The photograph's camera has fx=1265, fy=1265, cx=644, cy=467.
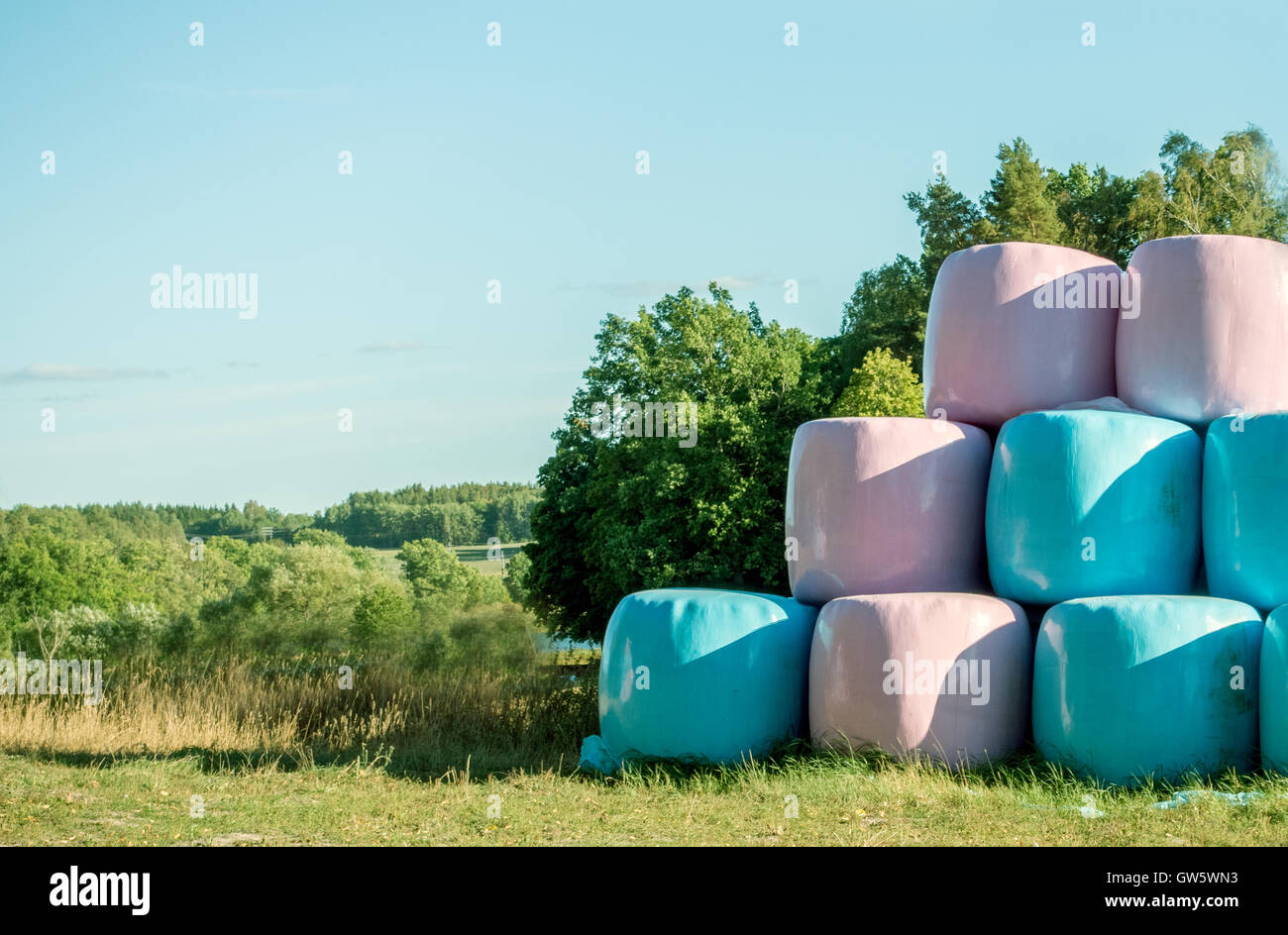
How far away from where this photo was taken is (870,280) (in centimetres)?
3284

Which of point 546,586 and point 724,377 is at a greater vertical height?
point 724,377

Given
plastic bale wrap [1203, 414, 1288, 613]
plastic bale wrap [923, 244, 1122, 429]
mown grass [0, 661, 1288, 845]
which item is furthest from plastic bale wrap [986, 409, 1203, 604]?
mown grass [0, 661, 1288, 845]

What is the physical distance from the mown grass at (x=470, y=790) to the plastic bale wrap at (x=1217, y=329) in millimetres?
2729

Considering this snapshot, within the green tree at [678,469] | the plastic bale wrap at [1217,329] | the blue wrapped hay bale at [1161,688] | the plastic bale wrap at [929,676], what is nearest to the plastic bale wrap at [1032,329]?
the plastic bale wrap at [1217,329]

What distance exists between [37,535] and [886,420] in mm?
33171

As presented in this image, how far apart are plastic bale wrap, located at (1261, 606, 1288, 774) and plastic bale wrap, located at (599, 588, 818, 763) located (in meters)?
3.04

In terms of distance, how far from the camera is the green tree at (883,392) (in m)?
21.1

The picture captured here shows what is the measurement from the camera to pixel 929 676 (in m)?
8.38

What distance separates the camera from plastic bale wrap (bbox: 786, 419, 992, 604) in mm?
9023

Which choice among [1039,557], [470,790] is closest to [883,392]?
Answer: [1039,557]

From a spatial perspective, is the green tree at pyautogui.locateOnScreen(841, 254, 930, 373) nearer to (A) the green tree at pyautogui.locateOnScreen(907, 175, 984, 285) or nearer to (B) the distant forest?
(A) the green tree at pyautogui.locateOnScreen(907, 175, 984, 285)
